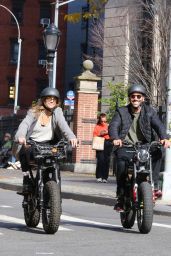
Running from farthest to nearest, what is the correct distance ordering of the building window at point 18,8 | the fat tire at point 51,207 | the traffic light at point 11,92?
the building window at point 18,8 < the traffic light at point 11,92 < the fat tire at point 51,207

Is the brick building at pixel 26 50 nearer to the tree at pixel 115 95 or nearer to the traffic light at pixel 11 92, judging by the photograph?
the traffic light at pixel 11 92

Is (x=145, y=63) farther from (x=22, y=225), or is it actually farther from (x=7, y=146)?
(x=22, y=225)

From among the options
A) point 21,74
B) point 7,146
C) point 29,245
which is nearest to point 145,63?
point 7,146

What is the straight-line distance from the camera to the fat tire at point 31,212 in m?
10.5

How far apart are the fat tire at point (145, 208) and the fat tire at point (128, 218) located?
24cm

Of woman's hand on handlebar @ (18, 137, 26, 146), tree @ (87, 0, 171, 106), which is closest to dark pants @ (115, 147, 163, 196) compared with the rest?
woman's hand on handlebar @ (18, 137, 26, 146)

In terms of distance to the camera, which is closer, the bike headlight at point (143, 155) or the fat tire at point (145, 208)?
the fat tire at point (145, 208)

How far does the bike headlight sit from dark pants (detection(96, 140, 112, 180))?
476 inches

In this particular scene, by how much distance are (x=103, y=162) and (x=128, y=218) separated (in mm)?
12104

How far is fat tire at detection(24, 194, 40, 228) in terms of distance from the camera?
10508mm

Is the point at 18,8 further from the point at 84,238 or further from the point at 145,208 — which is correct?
the point at 84,238

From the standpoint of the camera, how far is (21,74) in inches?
2958

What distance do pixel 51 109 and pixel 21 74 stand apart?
6493 centimetres

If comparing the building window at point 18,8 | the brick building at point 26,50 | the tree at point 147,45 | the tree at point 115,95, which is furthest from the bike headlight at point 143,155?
the building window at point 18,8
